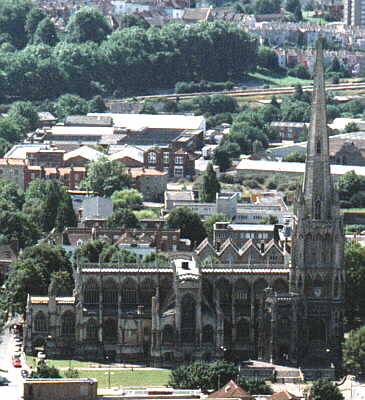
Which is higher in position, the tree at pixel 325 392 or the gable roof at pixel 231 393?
the gable roof at pixel 231 393

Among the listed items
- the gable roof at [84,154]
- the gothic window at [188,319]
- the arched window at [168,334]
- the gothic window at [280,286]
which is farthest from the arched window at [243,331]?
the gable roof at [84,154]

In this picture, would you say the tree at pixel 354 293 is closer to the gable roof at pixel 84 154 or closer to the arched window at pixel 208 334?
the arched window at pixel 208 334

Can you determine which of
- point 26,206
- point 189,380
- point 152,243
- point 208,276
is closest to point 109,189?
point 26,206

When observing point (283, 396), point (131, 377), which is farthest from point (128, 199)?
point (283, 396)

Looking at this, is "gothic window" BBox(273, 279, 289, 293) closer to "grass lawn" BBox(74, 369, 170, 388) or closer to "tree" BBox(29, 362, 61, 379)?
"grass lawn" BBox(74, 369, 170, 388)

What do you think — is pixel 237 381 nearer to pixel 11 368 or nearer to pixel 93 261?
pixel 11 368

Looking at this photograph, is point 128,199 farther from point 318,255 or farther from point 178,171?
point 318,255
